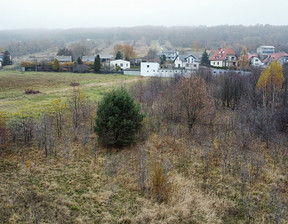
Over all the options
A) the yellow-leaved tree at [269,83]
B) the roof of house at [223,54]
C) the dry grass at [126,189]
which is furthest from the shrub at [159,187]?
the roof of house at [223,54]

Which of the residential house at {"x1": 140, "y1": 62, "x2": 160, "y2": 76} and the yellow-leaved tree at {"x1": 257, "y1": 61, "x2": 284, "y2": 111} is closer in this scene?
the yellow-leaved tree at {"x1": 257, "y1": 61, "x2": 284, "y2": 111}

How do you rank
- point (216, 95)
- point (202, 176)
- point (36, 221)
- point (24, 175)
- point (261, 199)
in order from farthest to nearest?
point (216, 95) < point (202, 176) < point (24, 175) < point (261, 199) < point (36, 221)

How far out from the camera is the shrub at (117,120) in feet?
38.8

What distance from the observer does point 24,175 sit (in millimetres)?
9016

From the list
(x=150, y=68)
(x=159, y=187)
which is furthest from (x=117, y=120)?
(x=150, y=68)

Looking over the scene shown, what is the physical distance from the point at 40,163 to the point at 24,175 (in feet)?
3.56

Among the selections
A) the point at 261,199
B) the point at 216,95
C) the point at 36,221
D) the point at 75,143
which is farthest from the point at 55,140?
the point at 216,95

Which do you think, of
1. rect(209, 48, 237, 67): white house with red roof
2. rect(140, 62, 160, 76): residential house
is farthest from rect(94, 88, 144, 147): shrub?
rect(209, 48, 237, 67): white house with red roof

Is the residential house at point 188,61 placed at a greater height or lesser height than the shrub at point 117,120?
greater

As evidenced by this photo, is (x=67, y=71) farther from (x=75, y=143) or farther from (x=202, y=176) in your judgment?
(x=202, y=176)

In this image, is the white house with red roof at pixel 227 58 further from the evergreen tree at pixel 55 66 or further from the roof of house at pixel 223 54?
the evergreen tree at pixel 55 66

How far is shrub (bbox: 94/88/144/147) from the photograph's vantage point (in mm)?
11820

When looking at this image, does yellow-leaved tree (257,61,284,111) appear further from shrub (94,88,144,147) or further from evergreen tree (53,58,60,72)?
evergreen tree (53,58,60,72)

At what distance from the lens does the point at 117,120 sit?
11.8m
